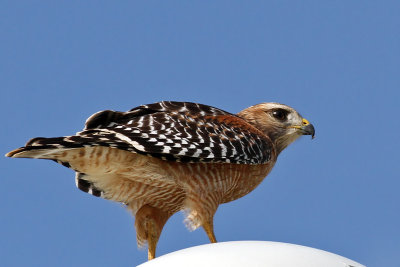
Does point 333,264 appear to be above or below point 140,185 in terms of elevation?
below

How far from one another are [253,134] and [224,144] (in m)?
0.76

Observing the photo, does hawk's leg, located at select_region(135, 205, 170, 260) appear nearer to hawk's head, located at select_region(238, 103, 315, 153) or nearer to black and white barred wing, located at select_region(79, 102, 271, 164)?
black and white barred wing, located at select_region(79, 102, 271, 164)

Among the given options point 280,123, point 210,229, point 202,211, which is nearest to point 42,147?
point 202,211

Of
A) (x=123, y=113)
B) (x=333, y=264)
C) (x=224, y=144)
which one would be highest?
(x=123, y=113)

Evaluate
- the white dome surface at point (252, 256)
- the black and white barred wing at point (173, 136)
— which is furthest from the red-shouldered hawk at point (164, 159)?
the white dome surface at point (252, 256)

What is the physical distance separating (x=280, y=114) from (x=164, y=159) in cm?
221

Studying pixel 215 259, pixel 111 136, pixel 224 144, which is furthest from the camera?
pixel 224 144

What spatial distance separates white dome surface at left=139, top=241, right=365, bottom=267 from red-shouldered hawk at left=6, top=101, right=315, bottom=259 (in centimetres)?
234

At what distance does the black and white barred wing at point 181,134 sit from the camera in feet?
24.4

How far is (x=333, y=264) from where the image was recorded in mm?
4953

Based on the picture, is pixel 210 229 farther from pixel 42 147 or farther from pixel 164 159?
pixel 42 147

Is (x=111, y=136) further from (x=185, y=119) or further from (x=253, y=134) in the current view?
(x=253, y=134)

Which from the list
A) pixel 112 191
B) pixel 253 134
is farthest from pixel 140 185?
pixel 253 134

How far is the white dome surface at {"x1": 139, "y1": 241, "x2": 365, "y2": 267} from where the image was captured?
15.9ft
